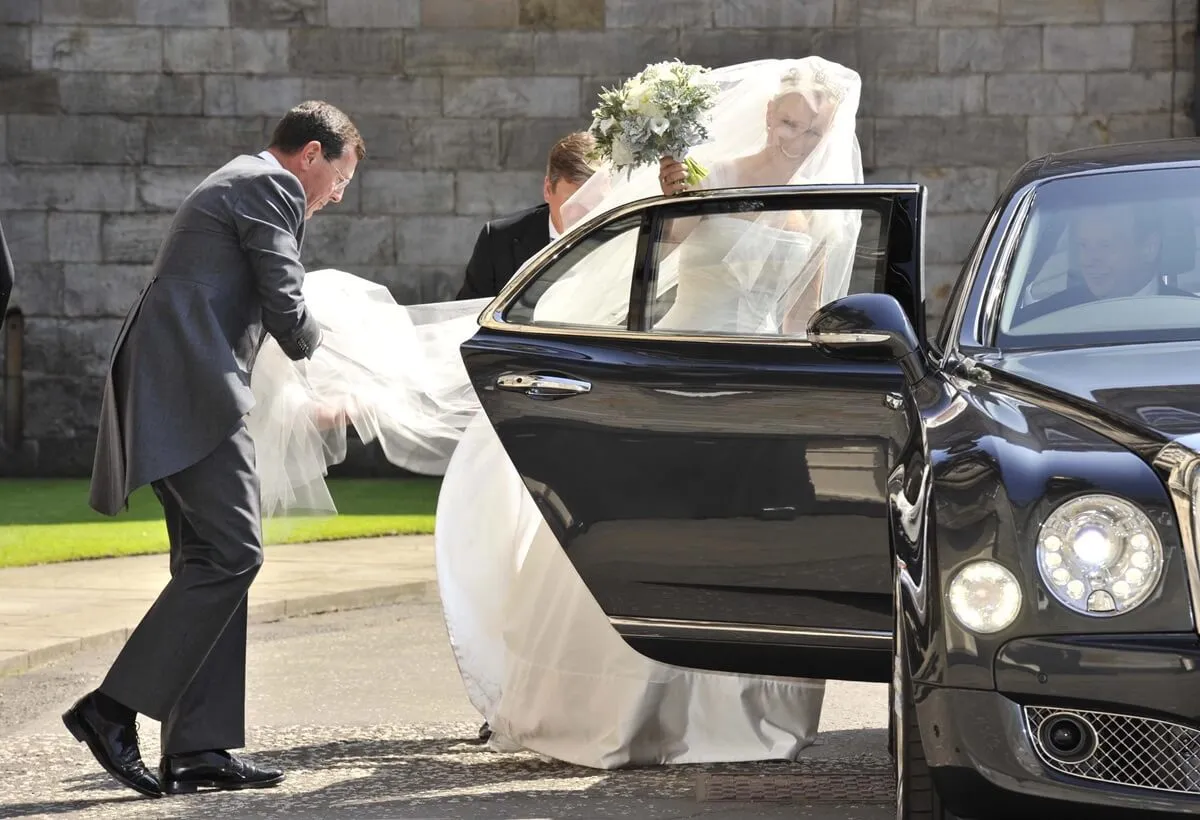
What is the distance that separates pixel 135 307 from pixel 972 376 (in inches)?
108

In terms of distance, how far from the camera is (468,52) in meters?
16.4

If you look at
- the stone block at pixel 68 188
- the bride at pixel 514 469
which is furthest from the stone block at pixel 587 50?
the bride at pixel 514 469

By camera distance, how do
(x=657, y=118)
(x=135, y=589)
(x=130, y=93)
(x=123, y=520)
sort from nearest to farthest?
(x=657, y=118) < (x=135, y=589) < (x=123, y=520) < (x=130, y=93)

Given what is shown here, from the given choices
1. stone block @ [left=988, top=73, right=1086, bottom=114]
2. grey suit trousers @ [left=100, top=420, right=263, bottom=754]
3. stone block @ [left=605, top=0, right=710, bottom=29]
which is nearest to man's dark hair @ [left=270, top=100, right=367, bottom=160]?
grey suit trousers @ [left=100, top=420, right=263, bottom=754]

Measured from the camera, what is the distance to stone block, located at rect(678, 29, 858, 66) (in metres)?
16.2

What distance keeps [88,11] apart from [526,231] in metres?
9.64

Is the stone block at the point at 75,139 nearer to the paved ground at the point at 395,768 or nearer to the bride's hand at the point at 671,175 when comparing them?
the paved ground at the point at 395,768

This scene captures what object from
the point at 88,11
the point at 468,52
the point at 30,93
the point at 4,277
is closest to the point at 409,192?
the point at 468,52

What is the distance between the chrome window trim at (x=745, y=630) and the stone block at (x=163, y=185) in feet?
39.2

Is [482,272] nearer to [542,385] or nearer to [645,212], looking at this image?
[645,212]

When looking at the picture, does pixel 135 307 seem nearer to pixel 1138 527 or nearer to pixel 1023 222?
pixel 1023 222

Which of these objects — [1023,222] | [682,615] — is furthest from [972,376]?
[682,615]

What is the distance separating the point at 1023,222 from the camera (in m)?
4.84

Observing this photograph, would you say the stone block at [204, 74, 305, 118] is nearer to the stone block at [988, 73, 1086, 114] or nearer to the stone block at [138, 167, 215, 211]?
the stone block at [138, 167, 215, 211]
